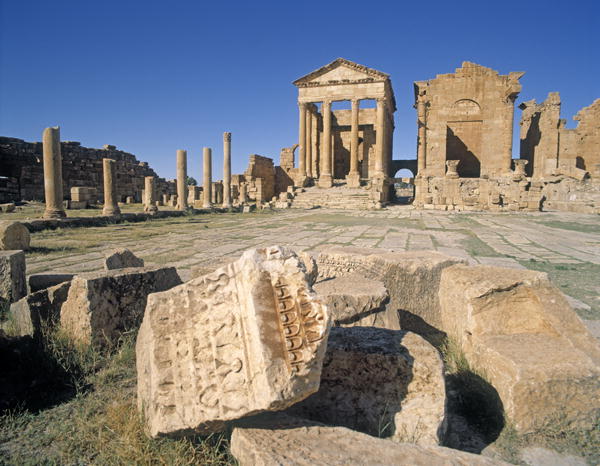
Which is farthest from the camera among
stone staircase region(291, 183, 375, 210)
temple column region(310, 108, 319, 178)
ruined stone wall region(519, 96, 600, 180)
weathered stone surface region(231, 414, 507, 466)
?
temple column region(310, 108, 319, 178)

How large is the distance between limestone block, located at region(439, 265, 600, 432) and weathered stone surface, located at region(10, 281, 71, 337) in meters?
2.99

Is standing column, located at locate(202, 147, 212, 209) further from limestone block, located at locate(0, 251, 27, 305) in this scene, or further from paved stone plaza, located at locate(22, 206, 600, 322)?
limestone block, located at locate(0, 251, 27, 305)

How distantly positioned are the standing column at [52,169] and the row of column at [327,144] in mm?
18959

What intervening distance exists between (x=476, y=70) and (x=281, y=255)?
2920 centimetres

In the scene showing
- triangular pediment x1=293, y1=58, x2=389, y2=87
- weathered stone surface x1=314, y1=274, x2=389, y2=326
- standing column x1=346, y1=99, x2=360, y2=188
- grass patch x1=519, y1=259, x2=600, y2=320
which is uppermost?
triangular pediment x1=293, y1=58, x2=389, y2=87

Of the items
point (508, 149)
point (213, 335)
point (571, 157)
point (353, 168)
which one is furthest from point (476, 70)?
point (213, 335)

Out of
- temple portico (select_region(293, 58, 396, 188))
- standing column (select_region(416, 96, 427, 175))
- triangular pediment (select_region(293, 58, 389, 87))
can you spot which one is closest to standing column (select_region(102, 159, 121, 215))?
temple portico (select_region(293, 58, 396, 188))

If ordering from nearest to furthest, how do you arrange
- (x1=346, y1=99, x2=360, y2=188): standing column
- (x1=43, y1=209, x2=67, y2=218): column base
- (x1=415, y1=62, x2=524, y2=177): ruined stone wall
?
(x1=43, y1=209, x2=67, y2=218): column base → (x1=415, y1=62, x2=524, y2=177): ruined stone wall → (x1=346, y1=99, x2=360, y2=188): standing column

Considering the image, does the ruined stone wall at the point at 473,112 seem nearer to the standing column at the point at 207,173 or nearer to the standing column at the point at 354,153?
the standing column at the point at 354,153

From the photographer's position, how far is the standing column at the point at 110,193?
45.3 ft

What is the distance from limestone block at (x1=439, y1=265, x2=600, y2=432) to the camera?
1.92 metres

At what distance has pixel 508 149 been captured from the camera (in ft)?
83.1

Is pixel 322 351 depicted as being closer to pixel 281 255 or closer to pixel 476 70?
pixel 281 255

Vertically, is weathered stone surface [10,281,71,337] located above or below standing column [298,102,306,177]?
below
